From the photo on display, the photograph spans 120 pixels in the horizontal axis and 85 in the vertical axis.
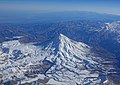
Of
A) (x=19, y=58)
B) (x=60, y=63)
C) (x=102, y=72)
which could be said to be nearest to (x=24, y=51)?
(x=19, y=58)

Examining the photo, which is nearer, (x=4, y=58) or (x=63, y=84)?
(x=63, y=84)

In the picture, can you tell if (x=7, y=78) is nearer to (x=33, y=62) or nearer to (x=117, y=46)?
(x=33, y=62)

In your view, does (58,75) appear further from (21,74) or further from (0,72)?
(0,72)

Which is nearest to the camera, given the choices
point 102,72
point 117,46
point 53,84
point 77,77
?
point 53,84

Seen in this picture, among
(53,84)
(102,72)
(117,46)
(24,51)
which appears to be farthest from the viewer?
(117,46)

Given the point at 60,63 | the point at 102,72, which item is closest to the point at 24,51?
the point at 60,63

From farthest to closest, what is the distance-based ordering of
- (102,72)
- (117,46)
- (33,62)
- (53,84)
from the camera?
(117,46)
(33,62)
(102,72)
(53,84)
